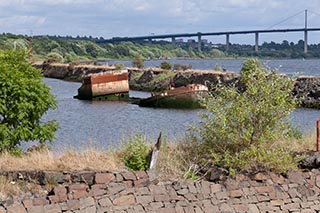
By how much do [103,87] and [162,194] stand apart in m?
38.0

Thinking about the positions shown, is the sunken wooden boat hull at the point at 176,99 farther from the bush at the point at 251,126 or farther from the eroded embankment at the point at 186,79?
the bush at the point at 251,126

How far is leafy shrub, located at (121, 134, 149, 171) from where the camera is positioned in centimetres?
1213

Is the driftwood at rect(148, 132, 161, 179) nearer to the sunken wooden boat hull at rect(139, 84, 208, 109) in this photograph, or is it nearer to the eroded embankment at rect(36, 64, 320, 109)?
the sunken wooden boat hull at rect(139, 84, 208, 109)

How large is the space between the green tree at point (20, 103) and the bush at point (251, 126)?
156 inches

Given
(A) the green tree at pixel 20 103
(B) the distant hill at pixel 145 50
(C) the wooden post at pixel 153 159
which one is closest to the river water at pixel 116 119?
(A) the green tree at pixel 20 103

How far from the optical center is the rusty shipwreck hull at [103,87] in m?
48.4

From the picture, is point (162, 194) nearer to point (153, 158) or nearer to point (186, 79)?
point (153, 158)

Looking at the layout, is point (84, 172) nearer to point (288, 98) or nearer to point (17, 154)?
point (17, 154)

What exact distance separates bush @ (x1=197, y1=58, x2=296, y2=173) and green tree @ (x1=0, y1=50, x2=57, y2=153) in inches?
156

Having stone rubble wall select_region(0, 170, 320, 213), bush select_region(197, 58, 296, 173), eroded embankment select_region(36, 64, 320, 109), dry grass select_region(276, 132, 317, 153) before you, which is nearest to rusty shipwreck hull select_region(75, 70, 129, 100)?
eroded embankment select_region(36, 64, 320, 109)

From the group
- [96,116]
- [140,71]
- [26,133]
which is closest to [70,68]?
[140,71]

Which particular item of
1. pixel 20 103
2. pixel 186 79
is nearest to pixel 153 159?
pixel 20 103

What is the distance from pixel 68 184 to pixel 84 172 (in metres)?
0.38

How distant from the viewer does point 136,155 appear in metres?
12.2
